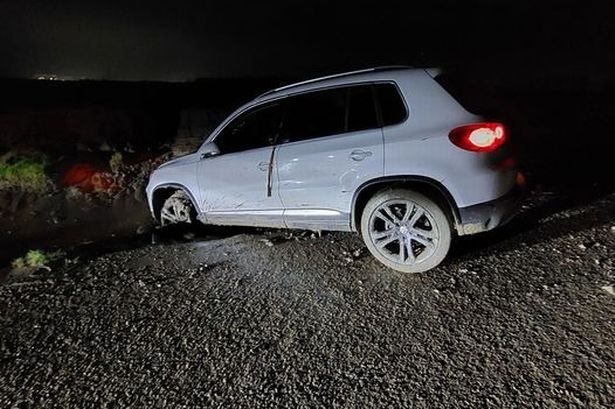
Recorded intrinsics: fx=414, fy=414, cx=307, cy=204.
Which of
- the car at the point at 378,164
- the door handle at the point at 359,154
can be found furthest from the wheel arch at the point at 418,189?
the door handle at the point at 359,154

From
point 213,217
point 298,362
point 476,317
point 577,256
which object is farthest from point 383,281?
point 213,217

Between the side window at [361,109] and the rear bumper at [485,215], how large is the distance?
3.61 feet

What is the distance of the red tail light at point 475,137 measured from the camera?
11.1ft

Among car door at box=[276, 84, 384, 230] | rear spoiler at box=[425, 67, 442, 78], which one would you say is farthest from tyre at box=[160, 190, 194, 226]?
rear spoiler at box=[425, 67, 442, 78]

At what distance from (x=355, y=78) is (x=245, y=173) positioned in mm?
1525

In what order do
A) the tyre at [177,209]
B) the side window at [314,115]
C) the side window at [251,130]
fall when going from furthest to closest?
the tyre at [177,209] < the side window at [251,130] < the side window at [314,115]

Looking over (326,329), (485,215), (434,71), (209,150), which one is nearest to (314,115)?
(434,71)

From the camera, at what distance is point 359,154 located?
371cm

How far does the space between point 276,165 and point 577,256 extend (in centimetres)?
295

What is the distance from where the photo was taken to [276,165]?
4.21m

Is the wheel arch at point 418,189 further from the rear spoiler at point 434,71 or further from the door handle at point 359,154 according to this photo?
the rear spoiler at point 434,71

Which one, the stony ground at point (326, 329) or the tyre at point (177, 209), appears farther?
the tyre at point (177, 209)

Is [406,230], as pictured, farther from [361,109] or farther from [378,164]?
[361,109]

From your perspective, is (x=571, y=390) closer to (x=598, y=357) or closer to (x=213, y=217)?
(x=598, y=357)
